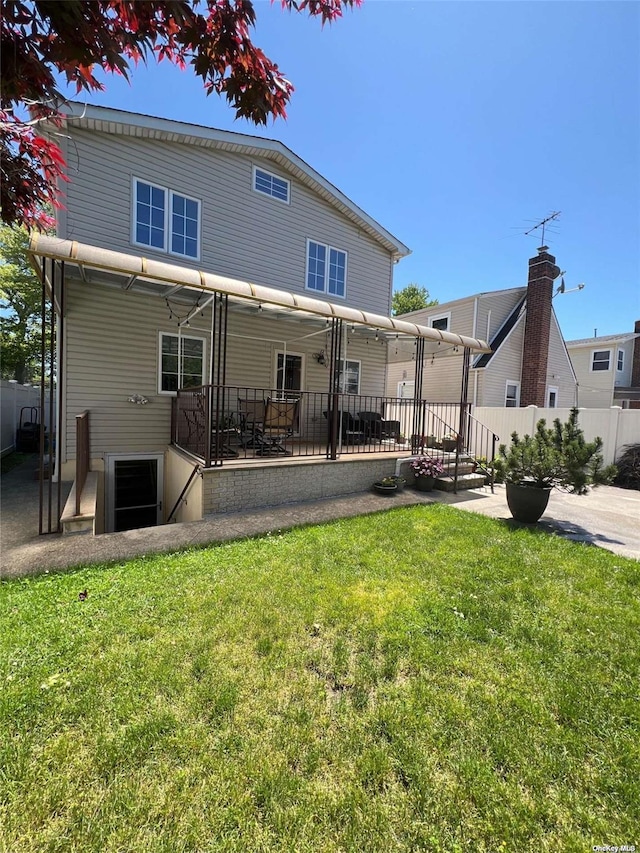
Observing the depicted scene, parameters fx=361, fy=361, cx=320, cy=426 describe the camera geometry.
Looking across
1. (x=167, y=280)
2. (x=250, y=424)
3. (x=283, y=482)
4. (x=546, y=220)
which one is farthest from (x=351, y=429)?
(x=546, y=220)

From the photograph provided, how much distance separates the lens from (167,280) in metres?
5.14

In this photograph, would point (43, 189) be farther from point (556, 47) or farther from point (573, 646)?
point (556, 47)

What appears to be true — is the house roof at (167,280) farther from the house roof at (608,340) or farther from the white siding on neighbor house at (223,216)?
the house roof at (608,340)

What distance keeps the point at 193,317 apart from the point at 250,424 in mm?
2869

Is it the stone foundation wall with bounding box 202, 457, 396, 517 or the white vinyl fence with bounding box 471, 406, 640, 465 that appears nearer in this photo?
the stone foundation wall with bounding box 202, 457, 396, 517

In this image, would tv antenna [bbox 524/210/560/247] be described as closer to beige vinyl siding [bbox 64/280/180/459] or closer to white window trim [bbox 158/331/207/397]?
white window trim [bbox 158/331/207/397]

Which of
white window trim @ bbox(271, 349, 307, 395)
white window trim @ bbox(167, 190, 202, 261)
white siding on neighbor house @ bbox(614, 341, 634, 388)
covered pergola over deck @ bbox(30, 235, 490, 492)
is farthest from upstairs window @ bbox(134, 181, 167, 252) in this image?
white siding on neighbor house @ bbox(614, 341, 634, 388)

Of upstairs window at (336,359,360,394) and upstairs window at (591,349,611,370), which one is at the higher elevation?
upstairs window at (591,349,611,370)

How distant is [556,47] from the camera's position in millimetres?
6117

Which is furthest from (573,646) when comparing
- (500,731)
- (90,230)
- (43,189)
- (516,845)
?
(90,230)

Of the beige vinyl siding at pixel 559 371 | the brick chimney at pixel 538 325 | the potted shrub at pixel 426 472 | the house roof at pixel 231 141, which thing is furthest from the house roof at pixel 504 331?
the potted shrub at pixel 426 472

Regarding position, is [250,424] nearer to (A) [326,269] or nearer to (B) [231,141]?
(A) [326,269]

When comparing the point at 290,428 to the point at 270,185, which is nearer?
the point at 290,428

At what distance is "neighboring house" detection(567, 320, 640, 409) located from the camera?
738 inches
